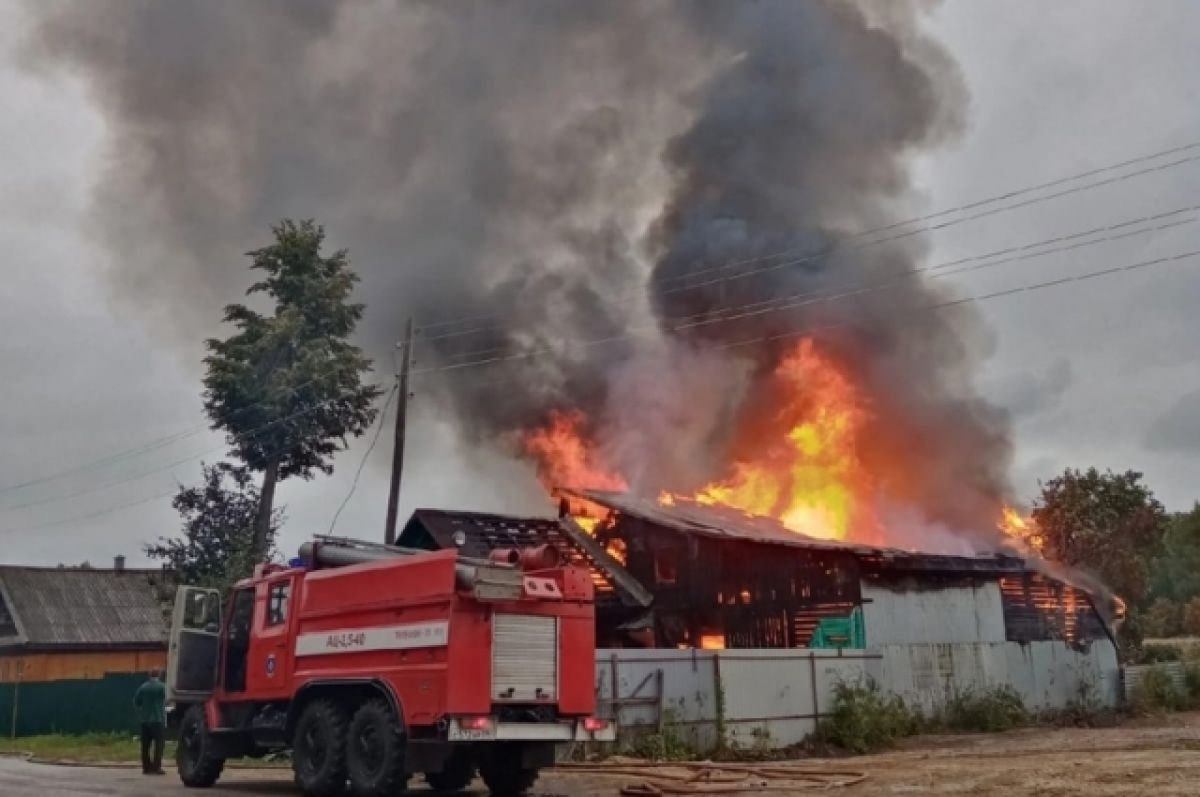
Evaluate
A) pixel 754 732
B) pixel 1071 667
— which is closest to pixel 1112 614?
pixel 1071 667

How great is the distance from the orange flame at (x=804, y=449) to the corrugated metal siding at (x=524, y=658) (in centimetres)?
2222

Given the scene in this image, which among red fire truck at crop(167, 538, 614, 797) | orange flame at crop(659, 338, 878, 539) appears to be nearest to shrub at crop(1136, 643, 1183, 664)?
orange flame at crop(659, 338, 878, 539)

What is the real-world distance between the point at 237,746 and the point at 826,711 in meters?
10.7

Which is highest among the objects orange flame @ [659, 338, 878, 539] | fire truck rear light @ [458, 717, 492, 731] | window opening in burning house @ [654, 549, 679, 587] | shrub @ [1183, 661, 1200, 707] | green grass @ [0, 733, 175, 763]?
orange flame @ [659, 338, 878, 539]

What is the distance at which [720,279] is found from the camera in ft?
115

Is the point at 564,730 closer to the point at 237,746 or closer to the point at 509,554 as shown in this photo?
the point at 509,554

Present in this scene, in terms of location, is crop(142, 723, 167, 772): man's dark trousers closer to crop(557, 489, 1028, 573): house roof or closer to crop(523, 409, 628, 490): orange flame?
crop(557, 489, 1028, 573): house roof

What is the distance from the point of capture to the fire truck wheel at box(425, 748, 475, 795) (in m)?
12.4

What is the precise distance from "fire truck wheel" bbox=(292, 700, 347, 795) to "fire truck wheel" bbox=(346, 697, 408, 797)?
0.47 ft

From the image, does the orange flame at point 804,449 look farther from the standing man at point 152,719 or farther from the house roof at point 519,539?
the standing man at point 152,719

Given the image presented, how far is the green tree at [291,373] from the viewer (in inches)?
1229

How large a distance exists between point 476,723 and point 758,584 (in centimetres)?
1491

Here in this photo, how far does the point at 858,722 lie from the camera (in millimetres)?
19250

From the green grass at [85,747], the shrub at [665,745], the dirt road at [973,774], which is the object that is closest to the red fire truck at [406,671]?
the dirt road at [973,774]
